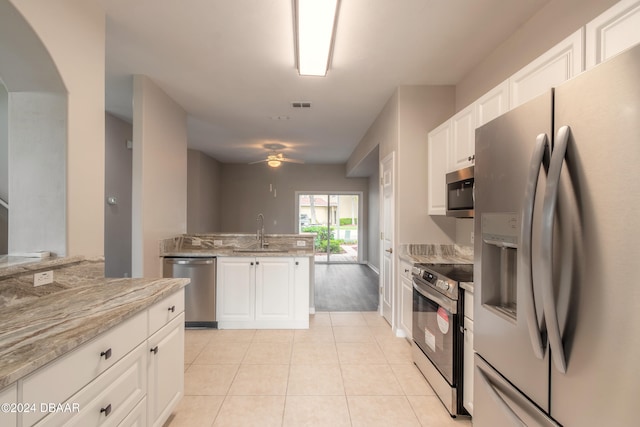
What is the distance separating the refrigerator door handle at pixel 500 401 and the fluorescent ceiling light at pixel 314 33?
220 centimetres

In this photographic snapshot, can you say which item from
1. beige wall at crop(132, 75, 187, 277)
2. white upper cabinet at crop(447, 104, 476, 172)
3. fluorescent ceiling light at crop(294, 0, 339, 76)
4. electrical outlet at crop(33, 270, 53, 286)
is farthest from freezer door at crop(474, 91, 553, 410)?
beige wall at crop(132, 75, 187, 277)

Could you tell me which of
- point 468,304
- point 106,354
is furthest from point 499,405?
point 106,354

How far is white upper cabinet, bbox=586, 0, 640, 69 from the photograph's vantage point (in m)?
1.09

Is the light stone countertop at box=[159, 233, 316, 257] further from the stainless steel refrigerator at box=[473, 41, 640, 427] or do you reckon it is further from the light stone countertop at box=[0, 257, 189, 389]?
the stainless steel refrigerator at box=[473, 41, 640, 427]

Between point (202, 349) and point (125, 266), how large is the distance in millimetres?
2312

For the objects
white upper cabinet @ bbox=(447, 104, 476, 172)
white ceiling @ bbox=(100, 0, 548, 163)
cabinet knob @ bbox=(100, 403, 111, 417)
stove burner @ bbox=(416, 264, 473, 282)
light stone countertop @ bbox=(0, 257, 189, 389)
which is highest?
white ceiling @ bbox=(100, 0, 548, 163)

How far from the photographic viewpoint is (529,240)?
1.00 metres

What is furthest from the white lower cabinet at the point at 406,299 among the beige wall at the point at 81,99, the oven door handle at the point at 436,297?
the beige wall at the point at 81,99

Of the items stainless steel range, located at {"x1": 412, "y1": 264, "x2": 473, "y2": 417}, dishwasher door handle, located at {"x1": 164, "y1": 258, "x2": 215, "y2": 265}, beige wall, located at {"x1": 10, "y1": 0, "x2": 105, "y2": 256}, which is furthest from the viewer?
dishwasher door handle, located at {"x1": 164, "y1": 258, "x2": 215, "y2": 265}

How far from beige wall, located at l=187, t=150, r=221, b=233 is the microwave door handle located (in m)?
6.45

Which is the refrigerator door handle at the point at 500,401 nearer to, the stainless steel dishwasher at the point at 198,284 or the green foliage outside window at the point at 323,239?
the stainless steel dishwasher at the point at 198,284

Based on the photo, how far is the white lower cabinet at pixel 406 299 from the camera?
281 cm

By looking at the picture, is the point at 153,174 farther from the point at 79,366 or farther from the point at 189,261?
the point at 79,366

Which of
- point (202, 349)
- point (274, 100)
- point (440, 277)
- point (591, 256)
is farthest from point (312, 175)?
point (591, 256)
